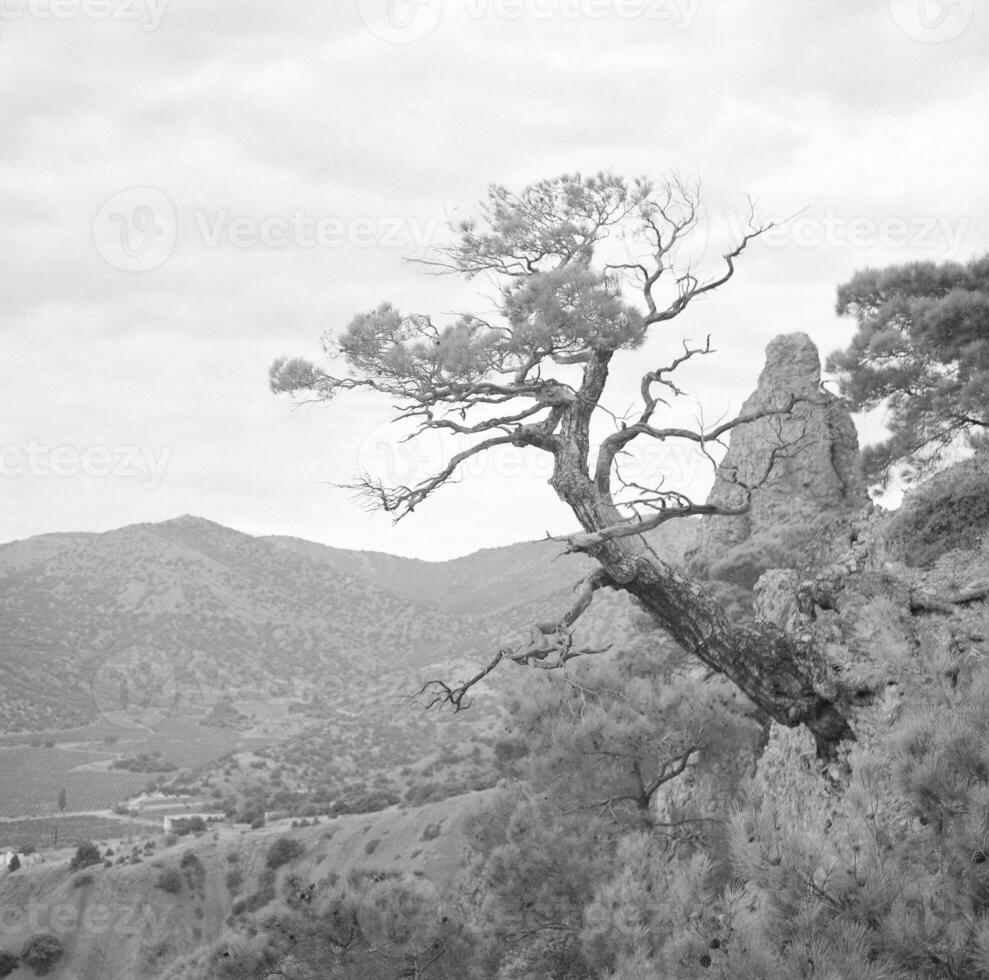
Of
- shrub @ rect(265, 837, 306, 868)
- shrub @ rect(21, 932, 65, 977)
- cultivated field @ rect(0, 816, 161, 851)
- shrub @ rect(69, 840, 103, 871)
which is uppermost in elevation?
shrub @ rect(265, 837, 306, 868)

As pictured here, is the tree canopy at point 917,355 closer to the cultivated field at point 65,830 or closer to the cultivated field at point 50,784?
the cultivated field at point 65,830

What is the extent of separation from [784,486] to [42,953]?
31422mm

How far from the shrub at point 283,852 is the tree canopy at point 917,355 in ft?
92.5

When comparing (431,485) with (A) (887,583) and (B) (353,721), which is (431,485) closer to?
(A) (887,583)

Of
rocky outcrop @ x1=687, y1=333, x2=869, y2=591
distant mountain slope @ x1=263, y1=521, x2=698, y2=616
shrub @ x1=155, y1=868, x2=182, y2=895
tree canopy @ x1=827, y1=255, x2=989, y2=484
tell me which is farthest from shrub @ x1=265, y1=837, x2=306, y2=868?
distant mountain slope @ x1=263, y1=521, x2=698, y2=616

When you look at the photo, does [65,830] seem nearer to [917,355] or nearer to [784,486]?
[784,486]

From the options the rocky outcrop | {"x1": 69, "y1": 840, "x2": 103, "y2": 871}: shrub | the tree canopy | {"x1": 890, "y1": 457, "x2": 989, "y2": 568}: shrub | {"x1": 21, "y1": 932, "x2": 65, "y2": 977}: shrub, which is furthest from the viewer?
{"x1": 69, "y1": 840, "x2": 103, "y2": 871}: shrub

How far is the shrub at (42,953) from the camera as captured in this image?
3541 centimetres

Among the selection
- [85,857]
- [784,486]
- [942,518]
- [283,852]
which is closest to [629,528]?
[942,518]

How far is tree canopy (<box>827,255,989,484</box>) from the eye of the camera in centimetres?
1446

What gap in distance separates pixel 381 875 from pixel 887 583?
6075mm

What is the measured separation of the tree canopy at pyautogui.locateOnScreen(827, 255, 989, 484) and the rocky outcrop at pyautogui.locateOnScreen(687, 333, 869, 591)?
21.9ft

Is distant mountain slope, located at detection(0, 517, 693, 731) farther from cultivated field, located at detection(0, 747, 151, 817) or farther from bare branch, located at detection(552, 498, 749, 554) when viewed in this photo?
bare branch, located at detection(552, 498, 749, 554)

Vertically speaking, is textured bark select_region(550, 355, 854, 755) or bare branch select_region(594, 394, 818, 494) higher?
bare branch select_region(594, 394, 818, 494)
